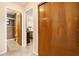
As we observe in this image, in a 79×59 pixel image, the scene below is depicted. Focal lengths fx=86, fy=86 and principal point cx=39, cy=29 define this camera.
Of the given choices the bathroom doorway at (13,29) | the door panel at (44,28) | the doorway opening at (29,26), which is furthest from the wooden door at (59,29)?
the bathroom doorway at (13,29)

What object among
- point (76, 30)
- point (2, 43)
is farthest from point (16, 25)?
point (76, 30)

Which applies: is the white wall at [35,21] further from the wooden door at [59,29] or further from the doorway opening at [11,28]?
the doorway opening at [11,28]

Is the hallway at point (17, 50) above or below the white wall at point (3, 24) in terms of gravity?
below

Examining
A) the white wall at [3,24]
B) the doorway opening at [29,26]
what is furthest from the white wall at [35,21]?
the white wall at [3,24]

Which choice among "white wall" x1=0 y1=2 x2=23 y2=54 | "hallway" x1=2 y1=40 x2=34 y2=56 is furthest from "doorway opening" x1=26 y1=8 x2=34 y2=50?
"white wall" x1=0 y1=2 x2=23 y2=54

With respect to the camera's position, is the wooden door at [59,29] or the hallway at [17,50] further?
the hallway at [17,50]

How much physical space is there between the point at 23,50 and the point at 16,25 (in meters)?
0.42

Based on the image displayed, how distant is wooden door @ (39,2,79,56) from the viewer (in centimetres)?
114

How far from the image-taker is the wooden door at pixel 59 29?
1143mm

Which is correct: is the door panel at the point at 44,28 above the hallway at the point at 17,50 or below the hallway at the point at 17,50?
above

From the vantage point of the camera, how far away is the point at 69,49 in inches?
46.5

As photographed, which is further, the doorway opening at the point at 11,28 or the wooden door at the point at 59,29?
the doorway opening at the point at 11,28

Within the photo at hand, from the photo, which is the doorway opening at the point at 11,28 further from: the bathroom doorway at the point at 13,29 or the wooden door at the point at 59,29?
the wooden door at the point at 59,29

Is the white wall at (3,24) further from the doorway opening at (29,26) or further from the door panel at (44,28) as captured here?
the door panel at (44,28)
